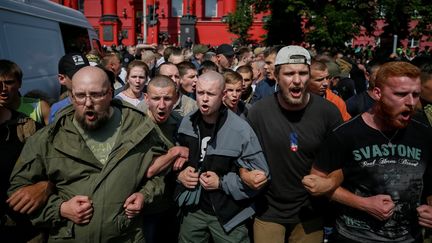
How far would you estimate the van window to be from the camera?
9.06 m

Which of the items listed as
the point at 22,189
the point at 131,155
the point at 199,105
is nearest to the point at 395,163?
the point at 199,105

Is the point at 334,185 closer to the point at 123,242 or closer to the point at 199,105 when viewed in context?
the point at 199,105

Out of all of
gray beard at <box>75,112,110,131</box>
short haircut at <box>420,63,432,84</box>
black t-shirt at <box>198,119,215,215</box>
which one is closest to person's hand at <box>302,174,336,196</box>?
black t-shirt at <box>198,119,215,215</box>

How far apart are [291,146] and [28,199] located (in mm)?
1915

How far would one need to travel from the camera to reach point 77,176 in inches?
107

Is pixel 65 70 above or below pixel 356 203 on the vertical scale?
above

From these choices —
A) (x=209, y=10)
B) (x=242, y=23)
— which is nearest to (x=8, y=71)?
(x=242, y=23)

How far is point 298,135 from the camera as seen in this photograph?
320cm

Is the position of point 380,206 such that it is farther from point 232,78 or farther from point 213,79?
point 232,78

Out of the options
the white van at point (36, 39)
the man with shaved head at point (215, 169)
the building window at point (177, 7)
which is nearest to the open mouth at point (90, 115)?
the man with shaved head at point (215, 169)

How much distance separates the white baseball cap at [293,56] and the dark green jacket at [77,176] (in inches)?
52.2

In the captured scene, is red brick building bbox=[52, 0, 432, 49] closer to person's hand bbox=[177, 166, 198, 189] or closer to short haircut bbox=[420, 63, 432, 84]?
short haircut bbox=[420, 63, 432, 84]

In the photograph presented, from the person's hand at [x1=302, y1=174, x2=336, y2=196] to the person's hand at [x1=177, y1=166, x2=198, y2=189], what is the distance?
0.89 m

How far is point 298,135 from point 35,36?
5.62m
